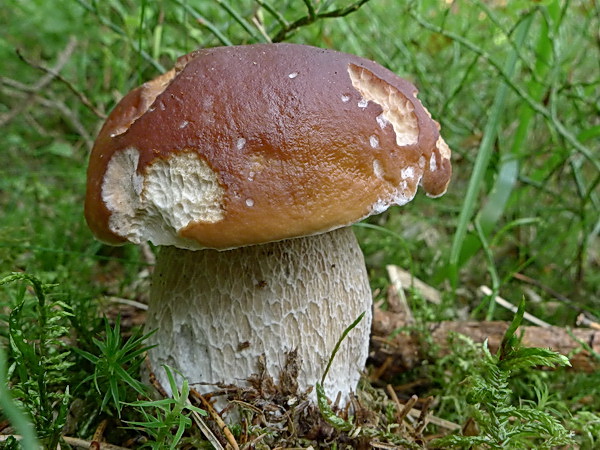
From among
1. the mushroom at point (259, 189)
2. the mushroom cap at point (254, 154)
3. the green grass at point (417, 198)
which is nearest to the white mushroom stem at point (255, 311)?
the mushroom at point (259, 189)

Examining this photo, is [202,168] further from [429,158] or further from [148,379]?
[148,379]

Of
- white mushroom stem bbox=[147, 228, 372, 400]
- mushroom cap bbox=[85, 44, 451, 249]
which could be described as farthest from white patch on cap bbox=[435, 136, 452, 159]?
white mushroom stem bbox=[147, 228, 372, 400]

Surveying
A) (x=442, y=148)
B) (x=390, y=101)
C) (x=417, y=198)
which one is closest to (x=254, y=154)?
(x=390, y=101)

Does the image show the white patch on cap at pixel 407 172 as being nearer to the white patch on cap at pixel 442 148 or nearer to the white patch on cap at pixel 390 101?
the white patch on cap at pixel 390 101

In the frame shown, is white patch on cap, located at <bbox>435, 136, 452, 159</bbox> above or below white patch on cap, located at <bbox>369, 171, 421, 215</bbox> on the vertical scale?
above

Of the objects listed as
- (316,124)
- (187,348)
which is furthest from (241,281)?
(316,124)

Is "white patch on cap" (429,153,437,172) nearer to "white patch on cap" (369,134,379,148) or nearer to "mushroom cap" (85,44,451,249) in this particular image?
"mushroom cap" (85,44,451,249)

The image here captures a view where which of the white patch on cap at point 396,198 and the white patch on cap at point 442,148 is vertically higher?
the white patch on cap at point 442,148
